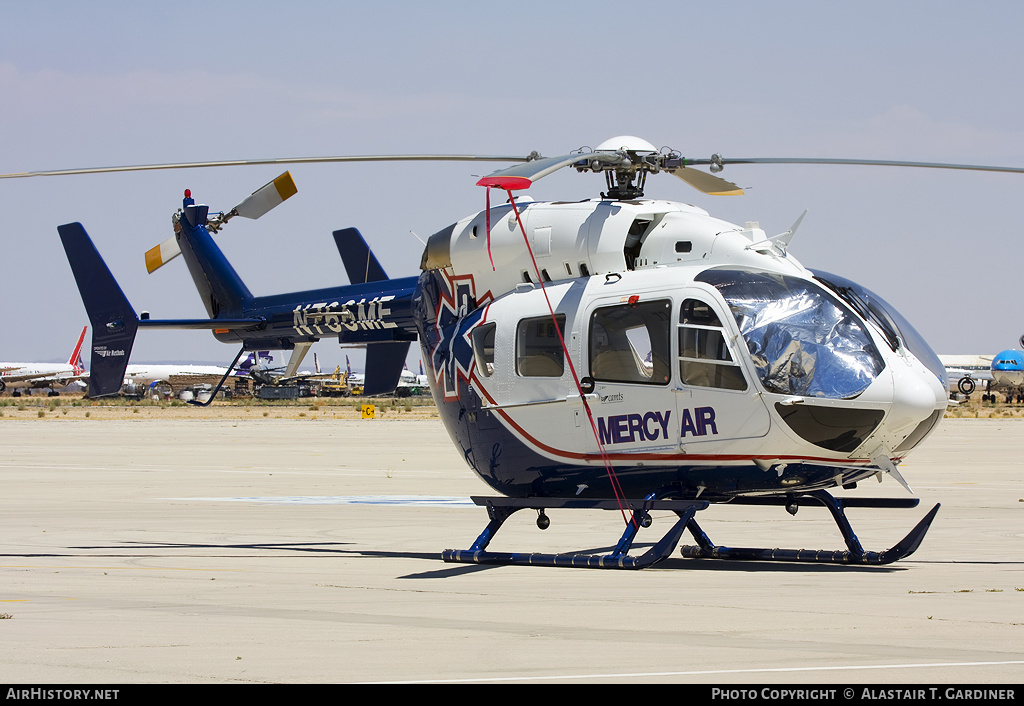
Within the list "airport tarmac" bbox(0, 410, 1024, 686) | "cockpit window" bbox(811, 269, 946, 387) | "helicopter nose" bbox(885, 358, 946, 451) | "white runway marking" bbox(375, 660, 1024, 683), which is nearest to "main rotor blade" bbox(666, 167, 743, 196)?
"cockpit window" bbox(811, 269, 946, 387)

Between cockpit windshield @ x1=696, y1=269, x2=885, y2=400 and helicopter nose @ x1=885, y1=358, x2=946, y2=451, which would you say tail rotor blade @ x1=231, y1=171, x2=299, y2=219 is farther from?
helicopter nose @ x1=885, y1=358, x2=946, y2=451

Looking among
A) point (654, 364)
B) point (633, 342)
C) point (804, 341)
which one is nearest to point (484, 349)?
point (633, 342)

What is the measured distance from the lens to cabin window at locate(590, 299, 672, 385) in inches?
397

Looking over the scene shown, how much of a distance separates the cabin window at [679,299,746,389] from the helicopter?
0.04ft

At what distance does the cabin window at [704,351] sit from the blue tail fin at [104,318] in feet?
29.9

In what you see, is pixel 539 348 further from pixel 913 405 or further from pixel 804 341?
pixel 913 405

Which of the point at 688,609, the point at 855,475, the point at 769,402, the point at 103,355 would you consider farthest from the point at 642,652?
the point at 103,355

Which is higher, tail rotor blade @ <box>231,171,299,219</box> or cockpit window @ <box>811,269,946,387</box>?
tail rotor blade @ <box>231,171,299,219</box>

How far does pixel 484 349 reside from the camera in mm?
11406

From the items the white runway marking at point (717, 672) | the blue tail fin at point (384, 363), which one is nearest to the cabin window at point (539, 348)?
the white runway marking at point (717, 672)

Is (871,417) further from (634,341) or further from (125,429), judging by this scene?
(125,429)

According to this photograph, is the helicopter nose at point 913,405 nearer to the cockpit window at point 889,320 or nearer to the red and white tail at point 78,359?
the cockpit window at point 889,320

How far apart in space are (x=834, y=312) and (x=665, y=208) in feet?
6.84

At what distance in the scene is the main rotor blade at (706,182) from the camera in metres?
11.3
